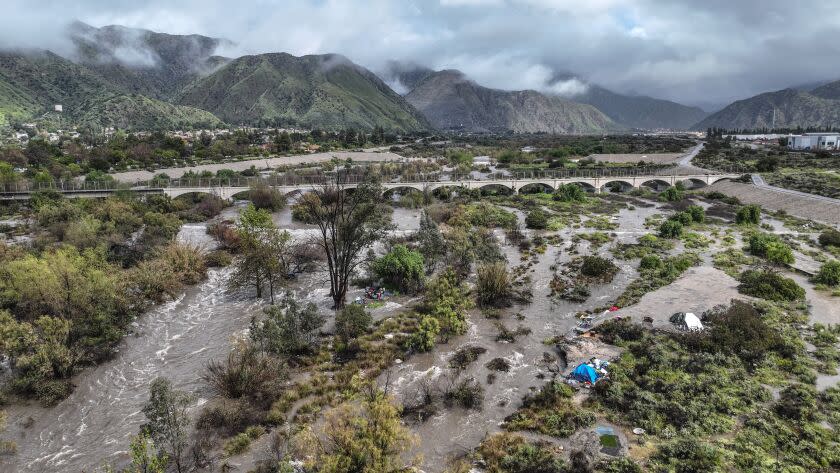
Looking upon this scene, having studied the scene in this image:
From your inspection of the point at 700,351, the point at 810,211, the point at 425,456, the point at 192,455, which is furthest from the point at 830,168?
the point at 192,455

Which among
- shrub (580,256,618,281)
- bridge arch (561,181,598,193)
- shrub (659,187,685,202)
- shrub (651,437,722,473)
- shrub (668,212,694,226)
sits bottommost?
shrub (651,437,722,473)

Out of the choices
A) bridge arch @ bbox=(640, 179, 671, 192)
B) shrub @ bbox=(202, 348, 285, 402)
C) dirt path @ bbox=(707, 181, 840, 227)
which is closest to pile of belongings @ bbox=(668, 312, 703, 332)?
shrub @ bbox=(202, 348, 285, 402)

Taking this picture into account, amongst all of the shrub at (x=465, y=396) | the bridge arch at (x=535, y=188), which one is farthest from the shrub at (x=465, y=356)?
the bridge arch at (x=535, y=188)

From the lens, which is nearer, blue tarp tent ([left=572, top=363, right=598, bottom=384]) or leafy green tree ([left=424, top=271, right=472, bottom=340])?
blue tarp tent ([left=572, top=363, right=598, bottom=384])

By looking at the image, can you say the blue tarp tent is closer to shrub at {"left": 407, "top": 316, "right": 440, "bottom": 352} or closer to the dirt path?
shrub at {"left": 407, "top": 316, "right": 440, "bottom": 352}

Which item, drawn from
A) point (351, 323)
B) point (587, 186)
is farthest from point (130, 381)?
point (587, 186)

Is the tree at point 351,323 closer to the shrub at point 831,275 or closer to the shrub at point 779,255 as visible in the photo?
the shrub at point 831,275
